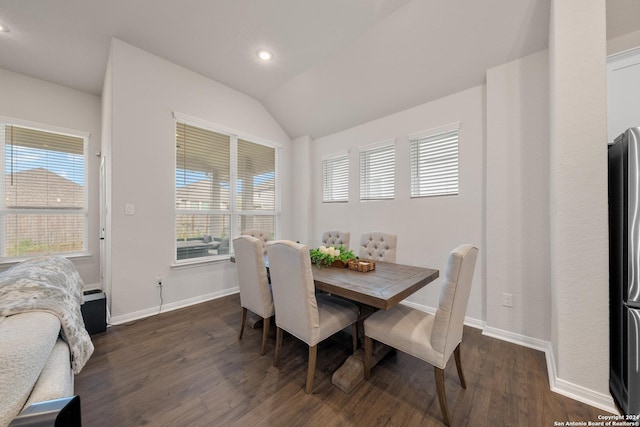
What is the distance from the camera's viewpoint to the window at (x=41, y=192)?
308cm

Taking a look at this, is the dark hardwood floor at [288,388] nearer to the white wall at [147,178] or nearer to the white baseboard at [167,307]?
the white baseboard at [167,307]

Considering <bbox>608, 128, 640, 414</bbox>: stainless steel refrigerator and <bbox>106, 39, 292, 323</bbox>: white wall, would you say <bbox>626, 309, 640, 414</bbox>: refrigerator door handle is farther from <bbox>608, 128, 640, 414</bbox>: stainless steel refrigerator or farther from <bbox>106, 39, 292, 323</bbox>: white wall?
<bbox>106, 39, 292, 323</bbox>: white wall

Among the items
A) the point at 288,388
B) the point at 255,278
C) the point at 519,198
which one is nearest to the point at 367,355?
the point at 288,388

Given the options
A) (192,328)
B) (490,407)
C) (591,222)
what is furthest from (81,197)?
(591,222)

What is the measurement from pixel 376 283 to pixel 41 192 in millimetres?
4670

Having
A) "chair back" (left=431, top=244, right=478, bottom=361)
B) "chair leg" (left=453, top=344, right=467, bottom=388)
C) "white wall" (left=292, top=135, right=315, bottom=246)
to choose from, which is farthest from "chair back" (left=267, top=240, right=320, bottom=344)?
"white wall" (left=292, top=135, right=315, bottom=246)

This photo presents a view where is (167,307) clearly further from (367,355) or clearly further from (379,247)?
(379,247)

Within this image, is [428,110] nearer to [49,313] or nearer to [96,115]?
[49,313]

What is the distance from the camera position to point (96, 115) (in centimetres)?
378

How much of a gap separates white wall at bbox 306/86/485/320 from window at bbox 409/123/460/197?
0.24 feet

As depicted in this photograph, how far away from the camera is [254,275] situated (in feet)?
6.72

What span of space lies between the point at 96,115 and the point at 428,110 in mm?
5023

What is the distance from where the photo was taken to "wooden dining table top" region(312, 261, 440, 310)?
4.98 ft

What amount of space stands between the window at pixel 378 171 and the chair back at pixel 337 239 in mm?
777
